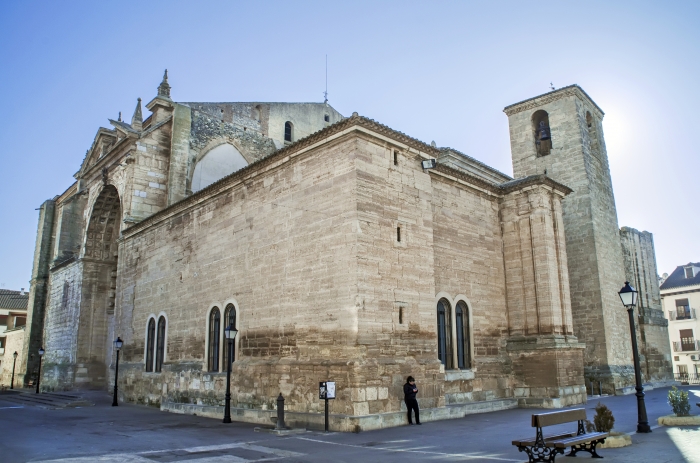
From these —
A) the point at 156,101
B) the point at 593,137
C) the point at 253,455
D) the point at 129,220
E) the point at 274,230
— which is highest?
the point at 156,101

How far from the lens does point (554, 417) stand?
24.4 feet

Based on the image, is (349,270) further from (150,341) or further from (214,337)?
(150,341)

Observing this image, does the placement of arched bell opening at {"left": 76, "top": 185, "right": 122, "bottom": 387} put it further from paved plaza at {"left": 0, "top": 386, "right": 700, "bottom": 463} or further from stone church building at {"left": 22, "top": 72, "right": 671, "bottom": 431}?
paved plaza at {"left": 0, "top": 386, "right": 700, "bottom": 463}

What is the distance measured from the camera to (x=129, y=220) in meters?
23.2

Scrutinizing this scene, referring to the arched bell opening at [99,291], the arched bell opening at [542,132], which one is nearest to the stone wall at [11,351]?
the arched bell opening at [99,291]

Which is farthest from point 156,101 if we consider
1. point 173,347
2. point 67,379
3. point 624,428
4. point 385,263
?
point 624,428

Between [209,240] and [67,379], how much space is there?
14056 millimetres

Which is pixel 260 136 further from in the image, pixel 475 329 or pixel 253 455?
pixel 253 455

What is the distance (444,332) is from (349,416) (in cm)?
517

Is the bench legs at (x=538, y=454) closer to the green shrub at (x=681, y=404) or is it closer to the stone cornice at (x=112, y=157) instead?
the green shrub at (x=681, y=404)

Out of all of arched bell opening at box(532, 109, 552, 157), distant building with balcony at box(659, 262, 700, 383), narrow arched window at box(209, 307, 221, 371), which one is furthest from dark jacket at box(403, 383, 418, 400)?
distant building with balcony at box(659, 262, 700, 383)

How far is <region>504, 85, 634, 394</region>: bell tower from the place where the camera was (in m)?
21.1

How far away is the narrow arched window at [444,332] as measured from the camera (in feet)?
50.3

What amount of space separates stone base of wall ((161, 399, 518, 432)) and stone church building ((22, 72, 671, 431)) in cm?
6
